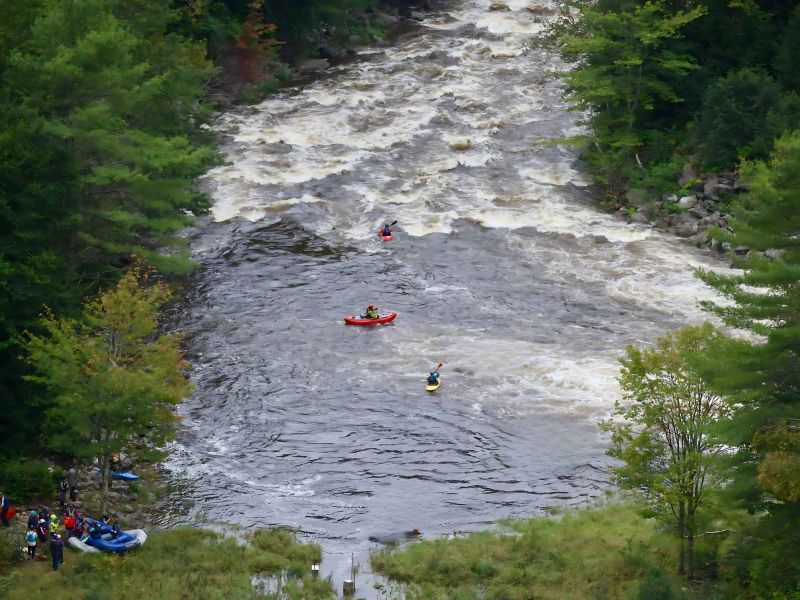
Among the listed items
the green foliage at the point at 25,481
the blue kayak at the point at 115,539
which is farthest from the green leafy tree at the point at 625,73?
the blue kayak at the point at 115,539

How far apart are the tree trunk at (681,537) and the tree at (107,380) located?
40.5 feet

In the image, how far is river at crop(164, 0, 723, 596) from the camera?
3041cm

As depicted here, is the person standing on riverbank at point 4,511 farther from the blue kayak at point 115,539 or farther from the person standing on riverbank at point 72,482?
the person standing on riverbank at point 72,482

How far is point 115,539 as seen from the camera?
26.1 m

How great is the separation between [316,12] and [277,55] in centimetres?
463

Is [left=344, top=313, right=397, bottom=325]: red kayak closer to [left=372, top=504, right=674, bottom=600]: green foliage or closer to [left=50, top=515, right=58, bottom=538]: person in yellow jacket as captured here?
[left=372, top=504, right=674, bottom=600]: green foliage

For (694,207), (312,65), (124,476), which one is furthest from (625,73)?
(124,476)

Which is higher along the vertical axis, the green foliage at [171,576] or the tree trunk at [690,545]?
the tree trunk at [690,545]

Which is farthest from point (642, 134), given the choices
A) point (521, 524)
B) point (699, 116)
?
point (521, 524)

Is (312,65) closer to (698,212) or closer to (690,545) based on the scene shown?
(698,212)

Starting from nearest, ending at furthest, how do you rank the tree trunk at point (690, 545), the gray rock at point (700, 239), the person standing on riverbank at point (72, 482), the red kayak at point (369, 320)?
the tree trunk at point (690, 545)
the person standing on riverbank at point (72, 482)
the red kayak at point (369, 320)
the gray rock at point (700, 239)

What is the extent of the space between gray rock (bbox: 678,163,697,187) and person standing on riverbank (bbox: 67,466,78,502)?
94.2 ft

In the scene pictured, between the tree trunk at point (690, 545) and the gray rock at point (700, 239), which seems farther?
the gray rock at point (700, 239)

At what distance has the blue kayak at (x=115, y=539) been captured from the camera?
84.8ft
